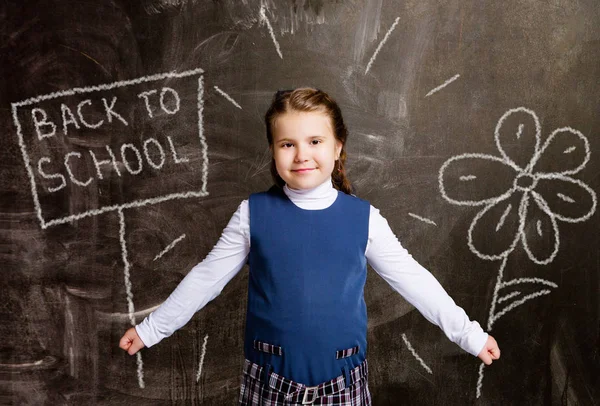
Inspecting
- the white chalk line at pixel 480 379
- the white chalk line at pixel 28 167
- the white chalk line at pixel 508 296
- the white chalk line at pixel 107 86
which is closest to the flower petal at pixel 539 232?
the white chalk line at pixel 508 296

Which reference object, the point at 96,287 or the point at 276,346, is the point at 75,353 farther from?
the point at 276,346

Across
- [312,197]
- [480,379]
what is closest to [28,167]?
[312,197]

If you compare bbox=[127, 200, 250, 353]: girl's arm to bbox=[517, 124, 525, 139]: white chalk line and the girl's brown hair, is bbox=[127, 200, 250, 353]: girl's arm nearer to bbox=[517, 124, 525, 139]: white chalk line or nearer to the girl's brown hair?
the girl's brown hair

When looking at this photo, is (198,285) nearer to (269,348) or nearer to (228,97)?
(269,348)

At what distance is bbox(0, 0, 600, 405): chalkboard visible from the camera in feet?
6.33

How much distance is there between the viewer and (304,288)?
53.4 inches

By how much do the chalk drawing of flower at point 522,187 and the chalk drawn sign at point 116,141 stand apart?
839 millimetres

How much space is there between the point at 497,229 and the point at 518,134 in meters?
0.31

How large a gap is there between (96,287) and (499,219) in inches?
52.4

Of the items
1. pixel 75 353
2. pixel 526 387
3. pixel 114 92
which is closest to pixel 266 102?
pixel 114 92

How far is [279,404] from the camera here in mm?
1360

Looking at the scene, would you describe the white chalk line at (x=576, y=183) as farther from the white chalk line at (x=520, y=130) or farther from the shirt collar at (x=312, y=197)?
the shirt collar at (x=312, y=197)

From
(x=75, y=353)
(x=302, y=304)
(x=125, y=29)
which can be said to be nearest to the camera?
(x=302, y=304)

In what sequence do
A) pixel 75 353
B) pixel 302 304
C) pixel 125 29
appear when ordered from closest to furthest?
pixel 302 304
pixel 125 29
pixel 75 353
